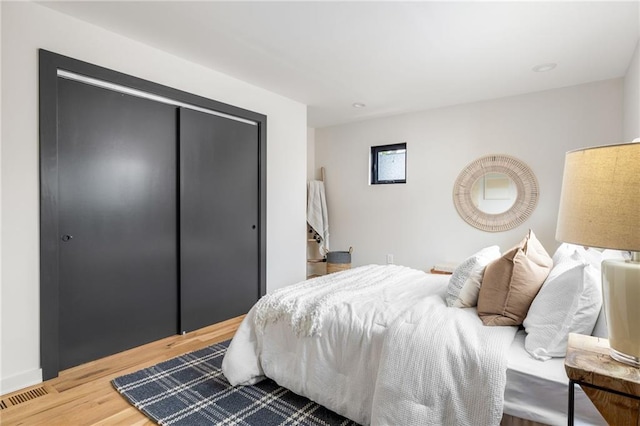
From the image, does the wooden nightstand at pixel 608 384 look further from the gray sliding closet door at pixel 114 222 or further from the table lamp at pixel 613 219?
the gray sliding closet door at pixel 114 222

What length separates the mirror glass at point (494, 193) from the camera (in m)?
3.86

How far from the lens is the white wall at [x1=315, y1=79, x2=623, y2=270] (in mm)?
3537

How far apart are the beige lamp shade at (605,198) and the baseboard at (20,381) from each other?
117 inches

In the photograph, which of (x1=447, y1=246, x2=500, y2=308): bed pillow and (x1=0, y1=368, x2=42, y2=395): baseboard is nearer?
(x1=447, y1=246, x2=500, y2=308): bed pillow

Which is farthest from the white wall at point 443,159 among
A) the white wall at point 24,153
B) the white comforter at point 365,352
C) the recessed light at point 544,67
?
the white wall at point 24,153

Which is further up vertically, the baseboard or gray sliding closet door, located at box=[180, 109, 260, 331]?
gray sliding closet door, located at box=[180, 109, 260, 331]

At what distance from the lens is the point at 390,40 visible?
2.57 meters

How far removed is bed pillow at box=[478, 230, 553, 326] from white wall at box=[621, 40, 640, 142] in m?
1.73

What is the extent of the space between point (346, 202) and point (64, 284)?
3622 millimetres

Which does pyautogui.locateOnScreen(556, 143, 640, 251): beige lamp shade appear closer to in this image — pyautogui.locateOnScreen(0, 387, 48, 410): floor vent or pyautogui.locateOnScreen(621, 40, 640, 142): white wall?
pyautogui.locateOnScreen(621, 40, 640, 142): white wall

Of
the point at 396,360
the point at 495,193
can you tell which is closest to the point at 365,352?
the point at 396,360

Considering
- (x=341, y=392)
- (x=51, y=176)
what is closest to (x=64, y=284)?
(x=51, y=176)

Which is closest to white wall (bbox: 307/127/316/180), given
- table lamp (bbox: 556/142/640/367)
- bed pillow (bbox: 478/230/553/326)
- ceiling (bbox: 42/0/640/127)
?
ceiling (bbox: 42/0/640/127)

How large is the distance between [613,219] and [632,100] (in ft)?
9.20
